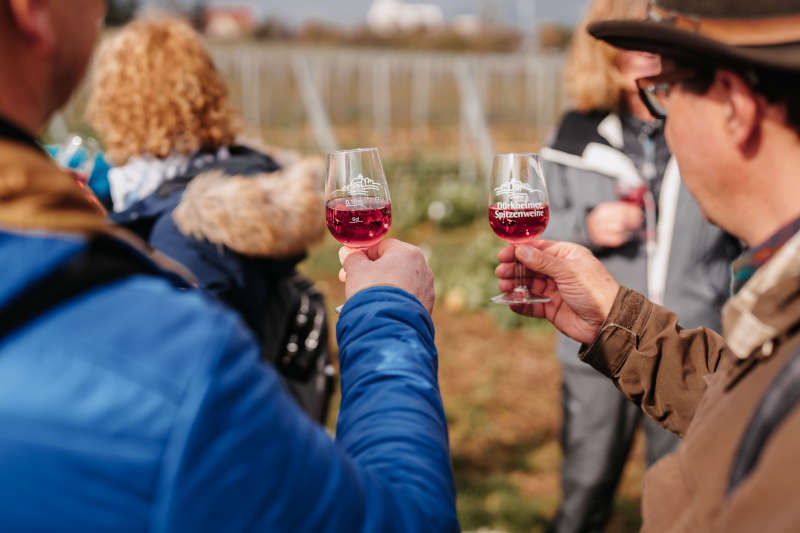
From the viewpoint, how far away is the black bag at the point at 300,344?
2.87 meters

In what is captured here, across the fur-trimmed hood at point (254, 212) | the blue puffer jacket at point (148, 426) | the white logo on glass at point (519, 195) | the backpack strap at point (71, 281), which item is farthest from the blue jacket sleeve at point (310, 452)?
the fur-trimmed hood at point (254, 212)

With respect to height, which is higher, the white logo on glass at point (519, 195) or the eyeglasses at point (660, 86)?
the eyeglasses at point (660, 86)

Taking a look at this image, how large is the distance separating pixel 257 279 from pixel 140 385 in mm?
1935

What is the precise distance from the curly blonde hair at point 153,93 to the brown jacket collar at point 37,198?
1.97 metres

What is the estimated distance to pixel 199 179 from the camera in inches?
100

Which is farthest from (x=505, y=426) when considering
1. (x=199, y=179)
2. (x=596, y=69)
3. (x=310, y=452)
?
(x=310, y=452)

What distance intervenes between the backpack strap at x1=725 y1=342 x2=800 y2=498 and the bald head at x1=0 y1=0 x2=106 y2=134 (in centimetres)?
101

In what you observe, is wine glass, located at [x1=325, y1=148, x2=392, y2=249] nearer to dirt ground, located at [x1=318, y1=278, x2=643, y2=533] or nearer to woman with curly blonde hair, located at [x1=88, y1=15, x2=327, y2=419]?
woman with curly blonde hair, located at [x1=88, y1=15, x2=327, y2=419]

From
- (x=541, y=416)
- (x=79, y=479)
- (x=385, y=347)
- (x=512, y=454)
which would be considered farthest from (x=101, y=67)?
(x=541, y=416)

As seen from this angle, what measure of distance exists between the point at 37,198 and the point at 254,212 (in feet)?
5.65

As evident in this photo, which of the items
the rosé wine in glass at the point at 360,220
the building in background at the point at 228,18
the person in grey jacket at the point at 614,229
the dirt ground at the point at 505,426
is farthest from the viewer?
the building in background at the point at 228,18

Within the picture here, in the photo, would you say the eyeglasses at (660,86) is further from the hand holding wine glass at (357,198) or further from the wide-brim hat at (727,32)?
the hand holding wine glass at (357,198)

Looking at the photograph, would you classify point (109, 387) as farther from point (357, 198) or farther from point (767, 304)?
point (357, 198)

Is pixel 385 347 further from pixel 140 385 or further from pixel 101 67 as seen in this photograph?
pixel 101 67
